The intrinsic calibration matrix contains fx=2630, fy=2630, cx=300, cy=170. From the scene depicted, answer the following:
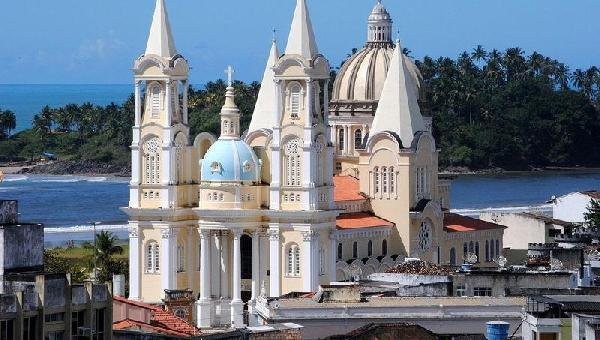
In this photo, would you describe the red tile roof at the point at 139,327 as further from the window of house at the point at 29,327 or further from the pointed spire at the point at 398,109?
the pointed spire at the point at 398,109

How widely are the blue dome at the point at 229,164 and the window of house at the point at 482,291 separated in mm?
21314

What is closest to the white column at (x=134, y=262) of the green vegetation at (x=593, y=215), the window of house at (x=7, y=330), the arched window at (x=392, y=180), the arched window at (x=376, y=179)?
the arched window at (x=376, y=179)

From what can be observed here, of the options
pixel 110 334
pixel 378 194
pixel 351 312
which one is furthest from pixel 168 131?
pixel 110 334

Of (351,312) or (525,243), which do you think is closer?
(351,312)

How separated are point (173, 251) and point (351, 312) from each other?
25499 millimetres

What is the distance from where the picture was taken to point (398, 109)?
77.3 m

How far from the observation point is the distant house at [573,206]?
93812 mm

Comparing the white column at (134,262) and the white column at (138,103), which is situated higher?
the white column at (138,103)

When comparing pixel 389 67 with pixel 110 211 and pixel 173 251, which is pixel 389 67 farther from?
pixel 110 211

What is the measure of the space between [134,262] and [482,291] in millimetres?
23196

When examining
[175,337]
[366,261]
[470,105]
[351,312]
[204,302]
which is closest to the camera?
[175,337]

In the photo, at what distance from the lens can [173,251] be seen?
7138cm

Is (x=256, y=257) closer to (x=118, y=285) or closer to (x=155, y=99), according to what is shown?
(x=155, y=99)

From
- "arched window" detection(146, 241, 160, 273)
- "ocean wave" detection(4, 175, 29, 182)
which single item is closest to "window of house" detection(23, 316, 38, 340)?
"arched window" detection(146, 241, 160, 273)
